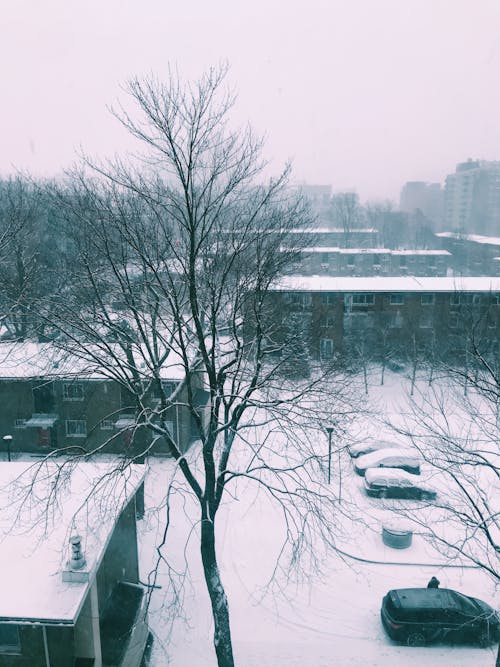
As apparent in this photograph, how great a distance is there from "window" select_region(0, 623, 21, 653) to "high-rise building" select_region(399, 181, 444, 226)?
124 m

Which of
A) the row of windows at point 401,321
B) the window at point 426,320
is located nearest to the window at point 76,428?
the row of windows at point 401,321

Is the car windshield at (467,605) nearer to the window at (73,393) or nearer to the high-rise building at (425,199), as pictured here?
the window at (73,393)

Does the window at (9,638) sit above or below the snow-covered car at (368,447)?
above

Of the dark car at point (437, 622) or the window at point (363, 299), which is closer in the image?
the dark car at point (437, 622)

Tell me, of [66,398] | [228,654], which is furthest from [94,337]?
[66,398]

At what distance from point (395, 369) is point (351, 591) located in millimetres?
17971

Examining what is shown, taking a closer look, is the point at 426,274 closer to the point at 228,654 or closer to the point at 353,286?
the point at 353,286

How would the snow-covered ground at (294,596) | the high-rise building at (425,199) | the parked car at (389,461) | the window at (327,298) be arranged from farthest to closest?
the high-rise building at (425,199) < the window at (327,298) < the parked car at (389,461) < the snow-covered ground at (294,596)

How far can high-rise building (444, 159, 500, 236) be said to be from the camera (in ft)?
309

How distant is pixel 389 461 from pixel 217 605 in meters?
10.7

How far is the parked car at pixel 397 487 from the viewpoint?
655 inches

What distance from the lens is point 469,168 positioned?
334ft

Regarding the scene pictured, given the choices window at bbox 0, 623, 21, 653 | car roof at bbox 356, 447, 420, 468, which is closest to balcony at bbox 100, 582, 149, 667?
window at bbox 0, 623, 21, 653

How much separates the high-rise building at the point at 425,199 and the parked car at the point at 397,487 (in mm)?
112632
